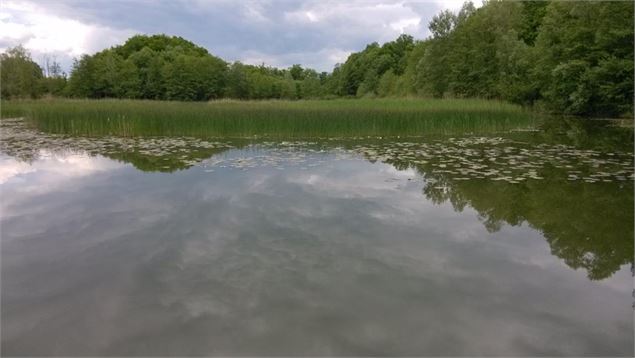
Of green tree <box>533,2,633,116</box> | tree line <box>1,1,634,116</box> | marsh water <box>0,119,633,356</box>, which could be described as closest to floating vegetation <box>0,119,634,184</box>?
marsh water <box>0,119,633,356</box>

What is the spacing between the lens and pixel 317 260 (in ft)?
11.9

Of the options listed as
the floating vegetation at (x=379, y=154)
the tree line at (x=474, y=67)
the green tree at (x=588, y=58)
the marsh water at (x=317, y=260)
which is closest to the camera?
the marsh water at (x=317, y=260)

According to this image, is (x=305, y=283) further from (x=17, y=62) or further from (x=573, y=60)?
(x=17, y=62)

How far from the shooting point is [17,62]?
38.7 m

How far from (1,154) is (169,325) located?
8.58 meters

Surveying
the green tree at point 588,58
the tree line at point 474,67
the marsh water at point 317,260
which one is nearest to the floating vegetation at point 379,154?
the marsh water at point 317,260

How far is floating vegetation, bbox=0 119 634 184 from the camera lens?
23.5 feet

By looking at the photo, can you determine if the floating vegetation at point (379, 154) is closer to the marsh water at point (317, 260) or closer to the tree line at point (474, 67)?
the marsh water at point (317, 260)

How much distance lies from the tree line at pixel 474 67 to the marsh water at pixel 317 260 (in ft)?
43.5

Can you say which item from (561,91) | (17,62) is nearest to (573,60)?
(561,91)

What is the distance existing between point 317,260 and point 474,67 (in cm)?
3077

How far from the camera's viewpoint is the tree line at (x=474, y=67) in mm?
17938

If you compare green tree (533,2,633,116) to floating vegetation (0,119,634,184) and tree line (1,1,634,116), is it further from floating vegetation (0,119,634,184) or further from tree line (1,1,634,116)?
floating vegetation (0,119,634,184)

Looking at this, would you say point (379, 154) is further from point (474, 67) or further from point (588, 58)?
point (474, 67)
